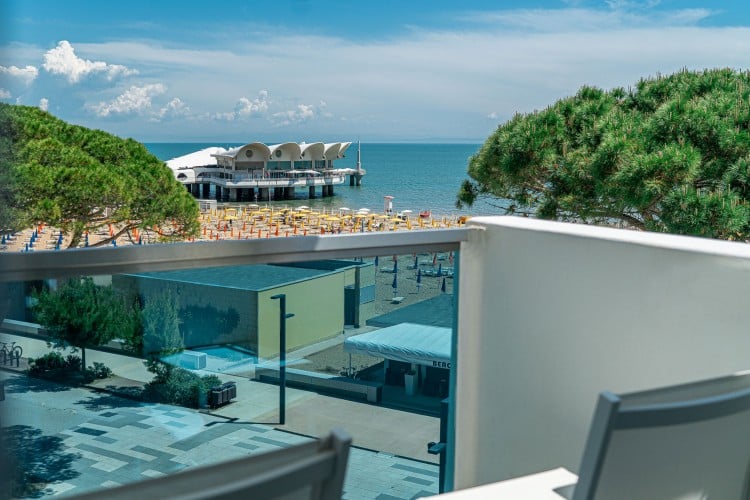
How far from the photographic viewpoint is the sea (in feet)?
165

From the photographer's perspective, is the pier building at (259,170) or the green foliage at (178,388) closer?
the green foliage at (178,388)

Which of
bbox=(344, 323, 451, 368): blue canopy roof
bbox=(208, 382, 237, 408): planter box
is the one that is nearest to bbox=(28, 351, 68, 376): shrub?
bbox=(208, 382, 237, 408): planter box

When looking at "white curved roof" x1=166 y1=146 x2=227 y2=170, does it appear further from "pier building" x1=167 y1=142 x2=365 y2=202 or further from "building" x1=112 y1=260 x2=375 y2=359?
"building" x1=112 y1=260 x2=375 y2=359

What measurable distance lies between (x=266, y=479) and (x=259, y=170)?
53556mm

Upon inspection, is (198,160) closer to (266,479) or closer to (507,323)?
(507,323)

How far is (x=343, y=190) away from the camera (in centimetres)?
6397

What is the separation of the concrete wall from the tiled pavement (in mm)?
231

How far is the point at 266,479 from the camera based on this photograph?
733 mm

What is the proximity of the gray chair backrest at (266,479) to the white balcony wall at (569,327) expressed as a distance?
1.29 metres

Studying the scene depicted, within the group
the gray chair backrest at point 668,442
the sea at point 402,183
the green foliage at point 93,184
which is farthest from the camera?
the sea at point 402,183

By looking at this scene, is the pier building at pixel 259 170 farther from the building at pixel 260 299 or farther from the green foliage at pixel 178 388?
the green foliage at pixel 178 388

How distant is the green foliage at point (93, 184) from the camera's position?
777 inches

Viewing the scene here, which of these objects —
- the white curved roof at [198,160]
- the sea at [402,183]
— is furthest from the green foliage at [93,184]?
the white curved roof at [198,160]

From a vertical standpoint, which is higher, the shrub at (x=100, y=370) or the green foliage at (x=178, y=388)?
the shrub at (x=100, y=370)
